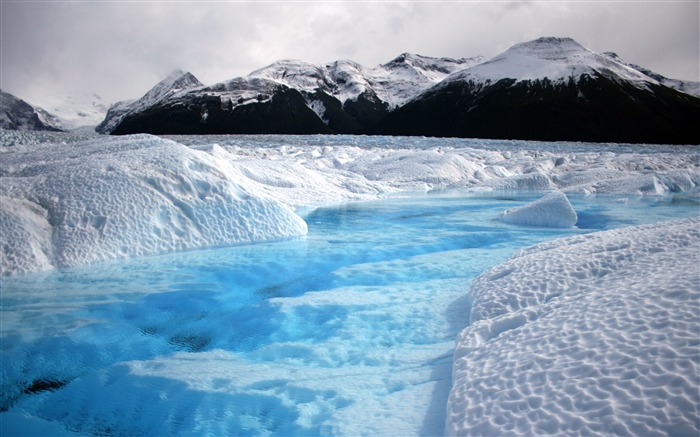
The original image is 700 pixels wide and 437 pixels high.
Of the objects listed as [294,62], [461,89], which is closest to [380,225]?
[461,89]

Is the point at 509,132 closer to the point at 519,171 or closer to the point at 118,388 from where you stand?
the point at 519,171

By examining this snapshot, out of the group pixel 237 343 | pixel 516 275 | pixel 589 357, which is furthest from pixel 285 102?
pixel 589 357

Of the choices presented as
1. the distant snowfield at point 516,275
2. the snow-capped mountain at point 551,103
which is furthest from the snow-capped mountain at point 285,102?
the distant snowfield at point 516,275

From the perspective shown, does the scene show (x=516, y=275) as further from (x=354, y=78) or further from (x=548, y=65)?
(x=354, y=78)

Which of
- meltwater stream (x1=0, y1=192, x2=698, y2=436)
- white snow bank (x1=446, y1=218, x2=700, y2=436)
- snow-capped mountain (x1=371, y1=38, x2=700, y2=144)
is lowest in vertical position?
meltwater stream (x1=0, y1=192, x2=698, y2=436)

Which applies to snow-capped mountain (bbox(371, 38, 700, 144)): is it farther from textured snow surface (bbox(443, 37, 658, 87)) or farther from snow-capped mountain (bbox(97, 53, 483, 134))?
snow-capped mountain (bbox(97, 53, 483, 134))

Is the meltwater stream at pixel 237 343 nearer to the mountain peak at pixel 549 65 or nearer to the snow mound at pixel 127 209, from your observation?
the snow mound at pixel 127 209

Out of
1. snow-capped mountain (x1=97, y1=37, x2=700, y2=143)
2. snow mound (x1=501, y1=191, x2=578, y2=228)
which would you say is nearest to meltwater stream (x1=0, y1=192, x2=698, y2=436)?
snow mound (x1=501, y1=191, x2=578, y2=228)
